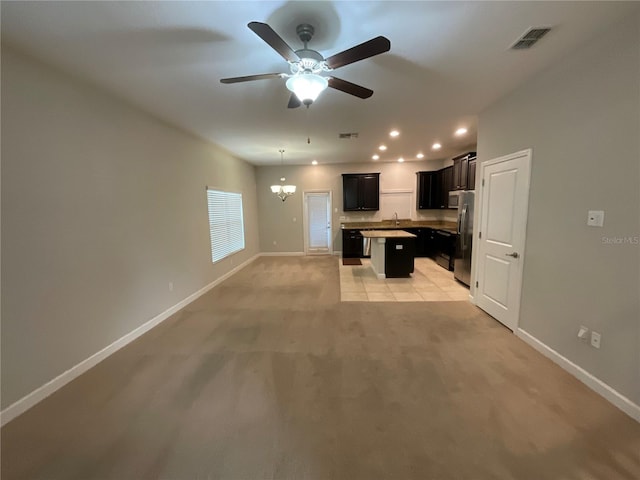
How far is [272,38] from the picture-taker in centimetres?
147

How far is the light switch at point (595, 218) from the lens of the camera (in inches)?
79.1

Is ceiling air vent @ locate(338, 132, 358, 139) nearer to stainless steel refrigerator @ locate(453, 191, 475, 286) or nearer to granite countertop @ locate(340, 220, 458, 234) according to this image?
stainless steel refrigerator @ locate(453, 191, 475, 286)

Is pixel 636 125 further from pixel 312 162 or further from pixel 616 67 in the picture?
pixel 312 162

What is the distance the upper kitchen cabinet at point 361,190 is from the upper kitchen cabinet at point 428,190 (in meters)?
1.17

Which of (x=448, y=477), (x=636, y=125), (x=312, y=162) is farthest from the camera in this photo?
(x=312, y=162)

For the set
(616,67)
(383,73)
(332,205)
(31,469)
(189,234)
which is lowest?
(31,469)

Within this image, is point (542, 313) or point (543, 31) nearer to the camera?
point (543, 31)

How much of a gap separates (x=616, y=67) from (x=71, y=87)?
14.5ft

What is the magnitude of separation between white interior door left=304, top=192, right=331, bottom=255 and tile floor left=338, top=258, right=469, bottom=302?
205 cm

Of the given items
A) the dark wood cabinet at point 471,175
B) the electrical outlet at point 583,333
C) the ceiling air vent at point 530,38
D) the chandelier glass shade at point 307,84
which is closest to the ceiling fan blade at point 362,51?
the chandelier glass shade at point 307,84

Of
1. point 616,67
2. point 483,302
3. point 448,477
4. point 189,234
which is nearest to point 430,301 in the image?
point 483,302

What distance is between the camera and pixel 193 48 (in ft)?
6.64

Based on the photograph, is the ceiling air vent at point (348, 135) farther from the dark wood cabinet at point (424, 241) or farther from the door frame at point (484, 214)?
the dark wood cabinet at point (424, 241)

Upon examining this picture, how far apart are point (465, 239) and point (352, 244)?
3.26 m
